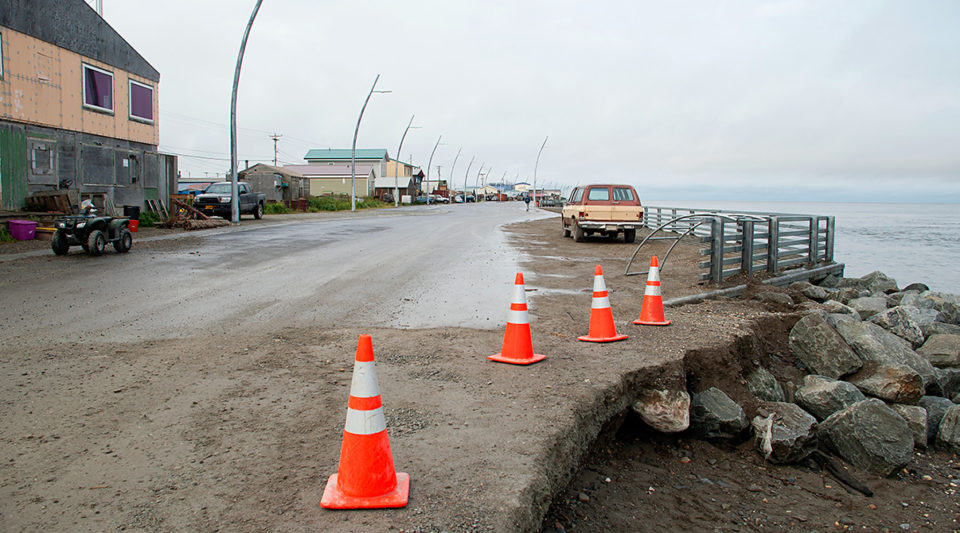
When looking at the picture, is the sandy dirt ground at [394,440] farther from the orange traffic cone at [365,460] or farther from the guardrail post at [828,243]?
the guardrail post at [828,243]

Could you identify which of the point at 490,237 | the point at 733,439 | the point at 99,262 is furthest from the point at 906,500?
the point at 490,237

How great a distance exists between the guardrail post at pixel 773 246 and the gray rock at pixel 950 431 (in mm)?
6248

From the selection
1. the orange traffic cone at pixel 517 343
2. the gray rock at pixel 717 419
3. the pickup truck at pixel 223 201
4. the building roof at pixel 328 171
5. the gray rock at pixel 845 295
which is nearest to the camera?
the gray rock at pixel 717 419

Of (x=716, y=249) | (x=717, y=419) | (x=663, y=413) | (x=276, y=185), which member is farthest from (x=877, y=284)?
(x=276, y=185)

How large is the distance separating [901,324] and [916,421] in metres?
3.57

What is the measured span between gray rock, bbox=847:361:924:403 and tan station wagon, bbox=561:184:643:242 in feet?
43.9

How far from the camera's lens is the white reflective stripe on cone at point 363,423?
3.13 meters

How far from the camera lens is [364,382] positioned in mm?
3156

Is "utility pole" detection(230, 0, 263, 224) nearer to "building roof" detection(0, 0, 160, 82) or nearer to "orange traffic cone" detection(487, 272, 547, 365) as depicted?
"building roof" detection(0, 0, 160, 82)

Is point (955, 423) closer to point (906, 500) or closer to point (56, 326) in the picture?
point (906, 500)

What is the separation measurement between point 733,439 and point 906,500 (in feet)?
4.19

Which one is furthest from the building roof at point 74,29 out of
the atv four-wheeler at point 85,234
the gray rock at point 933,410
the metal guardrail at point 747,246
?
the gray rock at point 933,410

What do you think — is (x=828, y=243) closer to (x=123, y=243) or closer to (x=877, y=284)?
(x=877, y=284)

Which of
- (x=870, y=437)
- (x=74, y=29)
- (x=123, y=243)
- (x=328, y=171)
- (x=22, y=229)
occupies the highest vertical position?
(x=74, y=29)
